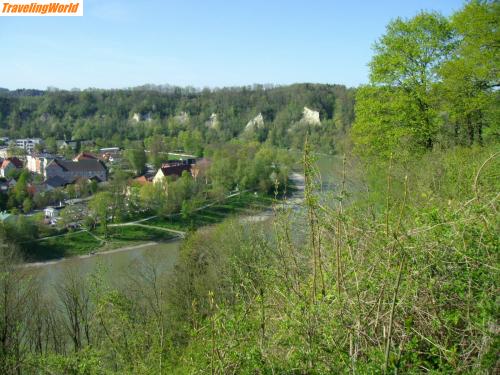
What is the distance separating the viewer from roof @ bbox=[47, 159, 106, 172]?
3994cm

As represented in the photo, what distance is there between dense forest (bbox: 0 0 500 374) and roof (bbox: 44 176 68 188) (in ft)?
75.9

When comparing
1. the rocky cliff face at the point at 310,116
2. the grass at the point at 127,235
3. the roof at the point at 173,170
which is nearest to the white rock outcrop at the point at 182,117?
the rocky cliff face at the point at 310,116

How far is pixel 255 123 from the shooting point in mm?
62531

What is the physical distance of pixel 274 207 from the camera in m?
3.06

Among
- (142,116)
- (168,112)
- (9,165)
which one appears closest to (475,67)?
(9,165)

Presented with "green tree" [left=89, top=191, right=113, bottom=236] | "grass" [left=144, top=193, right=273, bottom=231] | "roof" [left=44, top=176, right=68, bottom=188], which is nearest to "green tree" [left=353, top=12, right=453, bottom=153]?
"grass" [left=144, top=193, right=273, bottom=231]

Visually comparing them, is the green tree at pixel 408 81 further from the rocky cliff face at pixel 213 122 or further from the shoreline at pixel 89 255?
the rocky cliff face at pixel 213 122

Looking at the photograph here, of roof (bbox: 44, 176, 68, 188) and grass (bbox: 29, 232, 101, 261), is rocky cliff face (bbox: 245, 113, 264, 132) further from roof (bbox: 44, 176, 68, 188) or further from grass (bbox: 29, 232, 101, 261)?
grass (bbox: 29, 232, 101, 261)

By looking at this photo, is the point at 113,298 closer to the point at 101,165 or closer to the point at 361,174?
the point at 361,174

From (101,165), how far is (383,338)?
40958 mm

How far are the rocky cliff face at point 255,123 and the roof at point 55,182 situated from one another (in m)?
28.8

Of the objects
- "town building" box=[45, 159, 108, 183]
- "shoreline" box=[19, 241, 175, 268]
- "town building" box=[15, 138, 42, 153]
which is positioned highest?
"town building" box=[15, 138, 42, 153]

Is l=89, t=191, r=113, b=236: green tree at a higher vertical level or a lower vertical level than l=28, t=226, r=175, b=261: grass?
higher

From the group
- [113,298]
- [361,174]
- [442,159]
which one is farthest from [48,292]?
[442,159]
